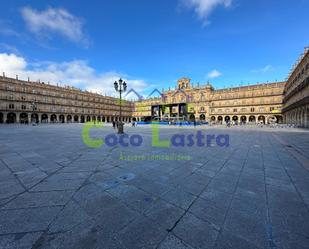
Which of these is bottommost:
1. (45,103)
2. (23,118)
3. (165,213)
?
(165,213)

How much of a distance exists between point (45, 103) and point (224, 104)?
211 feet

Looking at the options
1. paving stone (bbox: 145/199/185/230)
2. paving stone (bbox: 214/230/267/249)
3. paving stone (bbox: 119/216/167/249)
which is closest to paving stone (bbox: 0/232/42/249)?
paving stone (bbox: 119/216/167/249)

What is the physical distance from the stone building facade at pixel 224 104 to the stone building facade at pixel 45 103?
2830 centimetres

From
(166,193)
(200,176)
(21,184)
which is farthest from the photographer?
(200,176)

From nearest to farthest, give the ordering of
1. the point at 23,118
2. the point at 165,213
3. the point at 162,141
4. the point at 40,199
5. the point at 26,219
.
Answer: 1. the point at 26,219
2. the point at 165,213
3. the point at 40,199
4. the point at 162,141
5. the point at 23,118

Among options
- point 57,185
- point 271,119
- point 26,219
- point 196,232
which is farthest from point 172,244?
point 271,119

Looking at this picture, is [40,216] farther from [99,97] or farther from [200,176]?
[99,97]

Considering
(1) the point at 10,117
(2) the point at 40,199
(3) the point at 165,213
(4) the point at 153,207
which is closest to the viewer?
(3) the point at 165,213

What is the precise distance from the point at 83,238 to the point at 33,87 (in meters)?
62.0

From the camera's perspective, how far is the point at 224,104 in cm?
5516

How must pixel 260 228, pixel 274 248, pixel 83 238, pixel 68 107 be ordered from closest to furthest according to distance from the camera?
pixel 274 248 < pixel 83 238 < pixel 260 228 < pixel 68 107

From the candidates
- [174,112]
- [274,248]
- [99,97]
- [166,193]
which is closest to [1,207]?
[166,193]

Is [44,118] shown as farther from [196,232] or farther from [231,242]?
[231,242]

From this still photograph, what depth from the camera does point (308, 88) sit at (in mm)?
19250
